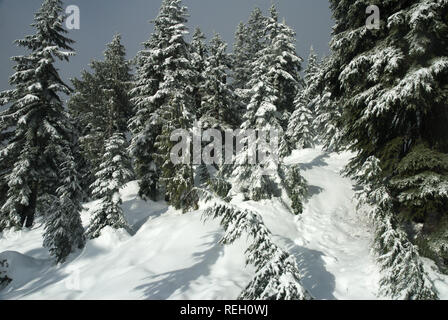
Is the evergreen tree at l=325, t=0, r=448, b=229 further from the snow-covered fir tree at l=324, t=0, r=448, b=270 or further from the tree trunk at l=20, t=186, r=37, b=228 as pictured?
→ the tree trunk at l=20, t=186, r=37, b=228

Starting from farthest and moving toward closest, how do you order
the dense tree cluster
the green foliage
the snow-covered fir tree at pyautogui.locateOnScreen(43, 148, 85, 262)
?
the snow-covered fir tree at pyautogui.locateOnScreen(43, 148, 85, 262)
the green foliage
the dense tree cluster

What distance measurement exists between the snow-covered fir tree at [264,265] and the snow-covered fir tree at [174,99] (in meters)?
9.43

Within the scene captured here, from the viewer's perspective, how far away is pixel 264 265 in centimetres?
646

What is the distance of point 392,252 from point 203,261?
6077mm

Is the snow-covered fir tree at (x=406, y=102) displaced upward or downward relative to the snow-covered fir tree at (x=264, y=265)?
upward

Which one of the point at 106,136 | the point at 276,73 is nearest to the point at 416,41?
the point at 276,73

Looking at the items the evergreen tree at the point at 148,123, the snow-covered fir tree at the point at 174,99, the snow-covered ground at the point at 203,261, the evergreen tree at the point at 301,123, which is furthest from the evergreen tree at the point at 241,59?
the snow-covered ground at the point at 203,261

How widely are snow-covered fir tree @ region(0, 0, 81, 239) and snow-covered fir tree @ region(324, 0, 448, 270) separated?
19251 mm

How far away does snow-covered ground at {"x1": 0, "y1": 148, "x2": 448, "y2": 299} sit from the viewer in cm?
845

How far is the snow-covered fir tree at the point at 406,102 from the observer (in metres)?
8.17

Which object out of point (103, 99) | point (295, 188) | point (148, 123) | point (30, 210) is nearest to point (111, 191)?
point (148, 123)

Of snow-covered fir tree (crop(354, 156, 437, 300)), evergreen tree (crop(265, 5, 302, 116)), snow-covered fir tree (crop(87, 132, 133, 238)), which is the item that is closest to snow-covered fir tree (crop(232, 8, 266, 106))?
evergreen tree (crop(265, 5, 302, 116))

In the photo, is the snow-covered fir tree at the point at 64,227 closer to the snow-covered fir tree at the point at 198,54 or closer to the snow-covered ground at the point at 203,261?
the snow-covered ground at the point at 203,261
